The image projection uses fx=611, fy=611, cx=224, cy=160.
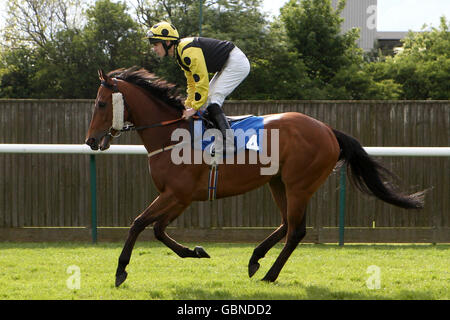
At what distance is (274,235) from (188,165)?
1.03m

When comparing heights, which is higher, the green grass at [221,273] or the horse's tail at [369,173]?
the horse's tail at [369,173]

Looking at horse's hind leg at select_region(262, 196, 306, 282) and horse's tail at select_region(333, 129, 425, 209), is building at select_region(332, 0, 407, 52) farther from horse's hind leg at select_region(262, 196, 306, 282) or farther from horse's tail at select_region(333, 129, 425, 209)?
horse's hind leg at select_region(262, 196, 306, 282)

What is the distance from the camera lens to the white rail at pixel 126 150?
274 inches

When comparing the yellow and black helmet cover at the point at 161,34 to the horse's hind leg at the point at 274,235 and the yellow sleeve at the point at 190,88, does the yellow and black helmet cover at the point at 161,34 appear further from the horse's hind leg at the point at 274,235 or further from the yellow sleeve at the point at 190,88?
the horse's hind leg at the point at 274,235

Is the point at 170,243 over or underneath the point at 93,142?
underneath

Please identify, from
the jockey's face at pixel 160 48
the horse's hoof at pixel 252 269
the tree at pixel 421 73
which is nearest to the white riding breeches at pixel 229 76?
the jockey's face at pixel 160 48

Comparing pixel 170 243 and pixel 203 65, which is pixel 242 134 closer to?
pixel 203 65

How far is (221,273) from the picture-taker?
17.8 ft

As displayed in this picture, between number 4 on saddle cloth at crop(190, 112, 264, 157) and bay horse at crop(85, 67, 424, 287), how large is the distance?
9 cm

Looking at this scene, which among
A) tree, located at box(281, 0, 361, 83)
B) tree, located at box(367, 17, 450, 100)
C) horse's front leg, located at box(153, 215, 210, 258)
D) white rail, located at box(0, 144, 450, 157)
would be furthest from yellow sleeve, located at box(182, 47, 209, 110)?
tree, located at box(367, 17, 450, 100)

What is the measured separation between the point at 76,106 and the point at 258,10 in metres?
20.3

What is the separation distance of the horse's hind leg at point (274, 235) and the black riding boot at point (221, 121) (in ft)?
2.38

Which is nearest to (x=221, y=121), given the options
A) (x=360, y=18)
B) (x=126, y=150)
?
(x=126, y=150)

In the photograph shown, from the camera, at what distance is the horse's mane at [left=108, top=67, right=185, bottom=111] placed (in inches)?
208
